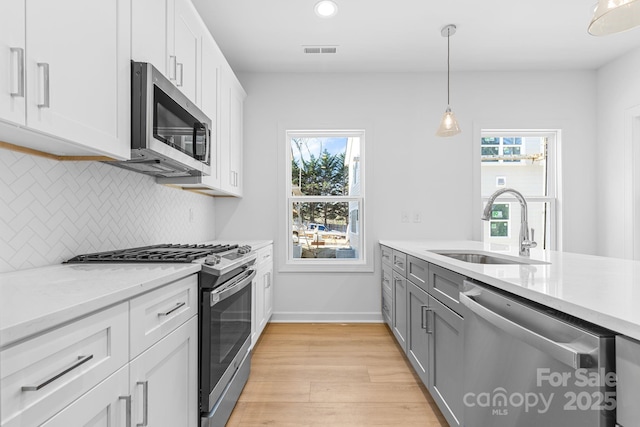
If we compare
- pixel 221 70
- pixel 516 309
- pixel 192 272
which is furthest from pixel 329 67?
pixel 516 309

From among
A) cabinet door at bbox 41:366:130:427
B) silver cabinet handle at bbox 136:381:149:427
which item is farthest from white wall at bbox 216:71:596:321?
cabinet door at bbox 41:366:130:427

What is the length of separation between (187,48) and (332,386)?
7.48ft

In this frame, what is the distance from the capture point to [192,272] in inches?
56.8

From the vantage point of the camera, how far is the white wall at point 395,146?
12.0ft

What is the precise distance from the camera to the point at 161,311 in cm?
121

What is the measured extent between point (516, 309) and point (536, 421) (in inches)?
11.8

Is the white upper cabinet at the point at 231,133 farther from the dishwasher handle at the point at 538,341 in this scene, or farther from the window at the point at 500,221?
the window at the point at 500,221

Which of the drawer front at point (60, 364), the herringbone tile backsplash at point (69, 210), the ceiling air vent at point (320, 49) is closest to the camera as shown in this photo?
the drawer front at point (60, 364)

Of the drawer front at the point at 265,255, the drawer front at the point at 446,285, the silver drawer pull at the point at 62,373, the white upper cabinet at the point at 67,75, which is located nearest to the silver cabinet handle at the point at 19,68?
the white upper cabinet at the point at 67,75

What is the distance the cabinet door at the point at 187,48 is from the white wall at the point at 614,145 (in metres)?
3.75

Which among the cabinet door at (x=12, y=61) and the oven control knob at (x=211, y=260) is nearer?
the cabinet door at (x=12, y=61)

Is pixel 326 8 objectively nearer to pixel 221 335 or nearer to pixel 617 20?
pixel 617 20

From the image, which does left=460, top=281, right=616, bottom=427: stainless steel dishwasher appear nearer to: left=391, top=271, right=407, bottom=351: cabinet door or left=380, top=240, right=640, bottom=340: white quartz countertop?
left=380, top=240, right=640, bottom=340: white quartz countertop

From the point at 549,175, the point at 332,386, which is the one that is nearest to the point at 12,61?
the point at 332,386
